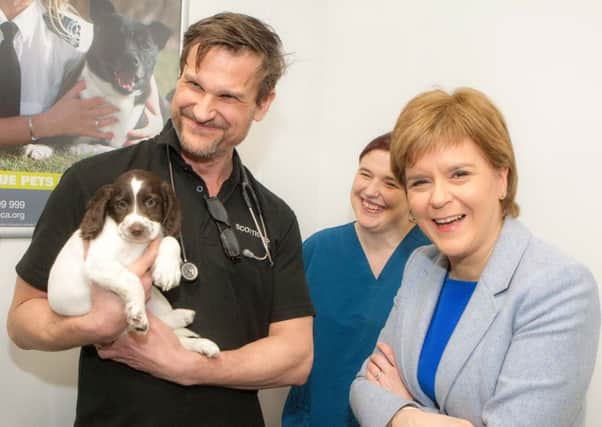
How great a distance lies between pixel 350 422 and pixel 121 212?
4.20 ft

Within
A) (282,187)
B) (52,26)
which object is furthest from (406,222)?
(52,26)

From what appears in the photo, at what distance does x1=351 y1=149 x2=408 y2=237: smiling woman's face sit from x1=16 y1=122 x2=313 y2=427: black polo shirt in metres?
0.56

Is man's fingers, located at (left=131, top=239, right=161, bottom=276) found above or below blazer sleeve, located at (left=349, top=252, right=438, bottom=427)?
above

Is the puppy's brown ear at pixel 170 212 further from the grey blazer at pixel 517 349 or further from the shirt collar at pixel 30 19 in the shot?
the shirt collar at pixel 30 19

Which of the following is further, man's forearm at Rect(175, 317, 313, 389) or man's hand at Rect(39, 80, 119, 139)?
man's hand at Rect(39, 80, 119, 139)

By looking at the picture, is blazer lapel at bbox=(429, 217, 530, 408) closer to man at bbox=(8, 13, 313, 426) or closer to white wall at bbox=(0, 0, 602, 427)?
man at bbox=(8, 13, 313, 426)

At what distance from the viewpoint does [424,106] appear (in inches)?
59.6

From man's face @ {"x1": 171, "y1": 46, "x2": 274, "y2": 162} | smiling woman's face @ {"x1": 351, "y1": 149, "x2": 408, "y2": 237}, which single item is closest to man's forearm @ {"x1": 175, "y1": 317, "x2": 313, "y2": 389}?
man's face @ {"x1": 171, "y1": 46, "x2": 274, "y2": 162}

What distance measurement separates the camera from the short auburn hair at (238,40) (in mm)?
1638

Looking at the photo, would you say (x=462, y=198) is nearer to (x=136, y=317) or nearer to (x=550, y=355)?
(x=550, y=355)

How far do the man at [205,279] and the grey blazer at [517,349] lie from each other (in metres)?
0.37

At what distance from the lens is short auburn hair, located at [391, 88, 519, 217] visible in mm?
1432

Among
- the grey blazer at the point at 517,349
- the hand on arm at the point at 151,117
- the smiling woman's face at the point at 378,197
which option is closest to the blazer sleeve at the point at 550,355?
the grey blazer at the point at 517,349

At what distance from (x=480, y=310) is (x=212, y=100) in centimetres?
93
